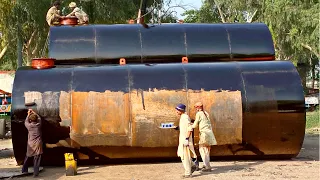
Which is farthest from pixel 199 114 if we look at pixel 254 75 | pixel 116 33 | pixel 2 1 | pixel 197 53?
pixel 2 1

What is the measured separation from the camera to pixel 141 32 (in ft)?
48.8

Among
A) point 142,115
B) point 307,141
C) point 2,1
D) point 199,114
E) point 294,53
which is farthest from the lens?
point 294,53

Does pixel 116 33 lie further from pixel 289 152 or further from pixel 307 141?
pixel 307 141

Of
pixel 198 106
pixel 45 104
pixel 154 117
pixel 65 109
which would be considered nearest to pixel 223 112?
pixel 198 106

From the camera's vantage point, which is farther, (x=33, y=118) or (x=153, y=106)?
(x=153, y=106)

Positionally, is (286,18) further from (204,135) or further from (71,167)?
(71,167)

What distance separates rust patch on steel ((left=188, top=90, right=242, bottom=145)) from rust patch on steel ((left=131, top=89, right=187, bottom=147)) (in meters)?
0.43

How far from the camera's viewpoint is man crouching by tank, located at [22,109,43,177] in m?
11.8

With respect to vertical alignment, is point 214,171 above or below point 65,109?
below

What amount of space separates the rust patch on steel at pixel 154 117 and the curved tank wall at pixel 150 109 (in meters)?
0.02

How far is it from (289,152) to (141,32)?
17.5 feet

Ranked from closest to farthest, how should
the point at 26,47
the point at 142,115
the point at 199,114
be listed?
the point at 199,114 → the point at 142,115 → the point at 26,47

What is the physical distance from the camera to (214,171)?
11758 millimetres

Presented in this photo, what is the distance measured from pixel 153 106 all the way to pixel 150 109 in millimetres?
109
